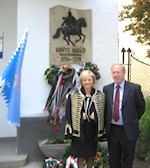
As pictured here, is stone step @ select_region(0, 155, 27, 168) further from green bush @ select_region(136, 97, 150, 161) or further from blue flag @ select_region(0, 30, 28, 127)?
green bush @ select_region(136, 97, 150, 161)

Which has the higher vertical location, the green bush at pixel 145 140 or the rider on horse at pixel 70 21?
the rider on horse at pixel 70 21

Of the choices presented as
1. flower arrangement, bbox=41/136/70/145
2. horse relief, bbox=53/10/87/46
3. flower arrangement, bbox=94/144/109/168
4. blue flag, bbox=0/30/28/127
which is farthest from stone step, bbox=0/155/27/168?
horse relief, bbox=53/10/87/46

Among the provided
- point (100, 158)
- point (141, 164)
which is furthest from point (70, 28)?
point (141, 164)

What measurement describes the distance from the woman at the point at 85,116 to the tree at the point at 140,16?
8638mm

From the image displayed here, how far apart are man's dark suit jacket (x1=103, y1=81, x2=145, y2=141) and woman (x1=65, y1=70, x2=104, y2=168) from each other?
0.09 meters

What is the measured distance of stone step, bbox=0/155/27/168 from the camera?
18.5 feet

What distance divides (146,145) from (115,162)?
179 centimetres

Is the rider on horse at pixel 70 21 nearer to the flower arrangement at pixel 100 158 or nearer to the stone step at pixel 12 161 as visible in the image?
the flower arrangement at pixel 100 158

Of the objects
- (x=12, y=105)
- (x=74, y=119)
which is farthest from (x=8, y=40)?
(x=74, y=119)

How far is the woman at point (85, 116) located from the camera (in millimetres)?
4352

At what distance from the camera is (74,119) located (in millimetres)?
4395

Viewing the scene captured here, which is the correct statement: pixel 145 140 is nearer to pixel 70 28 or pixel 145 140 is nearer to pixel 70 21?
pixel 70 28

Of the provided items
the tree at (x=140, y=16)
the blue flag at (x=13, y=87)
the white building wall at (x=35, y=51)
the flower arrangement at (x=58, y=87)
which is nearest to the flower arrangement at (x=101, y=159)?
the flower arrangement at (x=58, y=87)

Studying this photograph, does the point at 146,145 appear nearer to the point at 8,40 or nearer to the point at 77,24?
the point at 77,24
